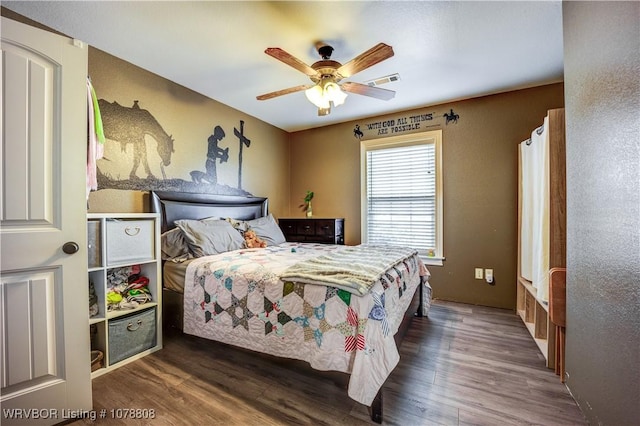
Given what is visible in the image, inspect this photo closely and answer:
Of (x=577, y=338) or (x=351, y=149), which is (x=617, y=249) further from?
(x=351, y=149)

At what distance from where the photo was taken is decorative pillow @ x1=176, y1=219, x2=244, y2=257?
242 cm

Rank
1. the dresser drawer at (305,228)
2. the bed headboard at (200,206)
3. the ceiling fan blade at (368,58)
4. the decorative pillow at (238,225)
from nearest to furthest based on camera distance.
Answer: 1. the ceiling fan blade at (368,58)
2. the bed headboard at (200,206)
3. the decorative pillow at (238,225)
4. the dresser drawer at (305,228)

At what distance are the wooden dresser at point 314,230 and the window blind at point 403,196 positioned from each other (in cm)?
49

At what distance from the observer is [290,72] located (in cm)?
259

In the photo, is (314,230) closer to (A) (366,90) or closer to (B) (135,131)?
(A) (366,90)

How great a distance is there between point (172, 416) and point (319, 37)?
8.69ft

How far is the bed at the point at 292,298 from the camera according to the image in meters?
1.39

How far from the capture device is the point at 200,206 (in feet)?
9.79

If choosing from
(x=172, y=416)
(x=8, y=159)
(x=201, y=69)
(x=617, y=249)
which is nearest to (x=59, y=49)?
(x=8, y=159)

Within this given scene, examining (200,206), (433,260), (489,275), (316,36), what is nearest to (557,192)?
(489,275)

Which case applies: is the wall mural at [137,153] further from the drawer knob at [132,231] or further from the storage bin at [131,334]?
the storage bin at [131,334]

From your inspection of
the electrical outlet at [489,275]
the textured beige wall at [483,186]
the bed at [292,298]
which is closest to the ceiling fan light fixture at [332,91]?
the bed at [292,298]

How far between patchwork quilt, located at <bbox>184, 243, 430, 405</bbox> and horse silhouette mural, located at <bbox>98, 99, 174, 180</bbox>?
3.83ft

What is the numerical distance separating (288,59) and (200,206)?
188 cm
